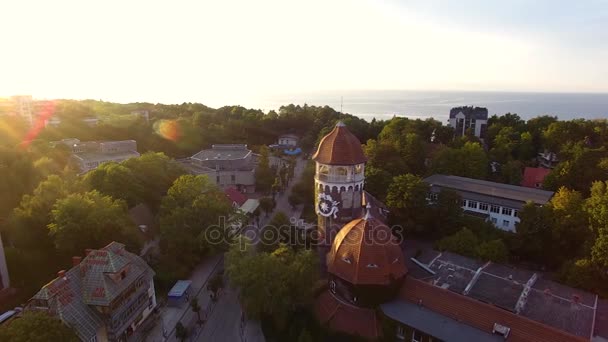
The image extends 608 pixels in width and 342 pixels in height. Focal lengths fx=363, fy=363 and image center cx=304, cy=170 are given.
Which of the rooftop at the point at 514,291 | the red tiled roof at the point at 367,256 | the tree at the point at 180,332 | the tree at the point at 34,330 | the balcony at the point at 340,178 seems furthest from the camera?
the balcony at the point at 340,178

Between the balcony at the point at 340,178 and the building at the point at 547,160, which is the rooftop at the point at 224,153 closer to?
the balcony at the point at 340,178

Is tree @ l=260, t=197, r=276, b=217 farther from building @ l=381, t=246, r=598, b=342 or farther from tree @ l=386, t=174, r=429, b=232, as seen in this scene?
building @ l=381, t=246, r=598, b=342

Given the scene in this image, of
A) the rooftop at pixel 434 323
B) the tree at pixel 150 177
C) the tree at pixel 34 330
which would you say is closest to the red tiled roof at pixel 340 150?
the rooftop at pixel 434 323

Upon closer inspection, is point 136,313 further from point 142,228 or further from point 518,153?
point 518,153

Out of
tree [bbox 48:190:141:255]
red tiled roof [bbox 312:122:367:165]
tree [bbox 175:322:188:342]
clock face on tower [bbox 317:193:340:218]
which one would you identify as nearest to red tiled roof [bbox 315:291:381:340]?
clock face on tower [bbox 317:193:340:218]

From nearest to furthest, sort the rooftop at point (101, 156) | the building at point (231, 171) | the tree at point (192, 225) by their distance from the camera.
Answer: the tree at point (192, 225), the rooftop at point (101, 156), the building at point (231, 171)
